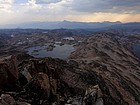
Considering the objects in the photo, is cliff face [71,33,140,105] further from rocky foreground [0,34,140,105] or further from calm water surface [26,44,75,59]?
calm water surface [26,44,75,59]

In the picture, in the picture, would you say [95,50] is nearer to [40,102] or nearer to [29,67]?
[29,67]

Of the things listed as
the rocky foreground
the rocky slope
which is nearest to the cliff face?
the rocky foreground

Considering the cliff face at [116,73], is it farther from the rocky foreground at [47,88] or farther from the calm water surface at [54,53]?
the calm water surface at [54,53]

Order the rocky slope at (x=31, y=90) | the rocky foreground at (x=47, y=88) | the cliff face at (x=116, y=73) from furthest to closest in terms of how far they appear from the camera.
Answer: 1. the cliff face at (x=116, y=73)
2. the rocky foreground at (x=47, y=88)
3. the rocky slope at (x=31, y=90)

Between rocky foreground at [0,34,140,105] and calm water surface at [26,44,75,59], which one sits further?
calm water surface at [26,44,75,59]

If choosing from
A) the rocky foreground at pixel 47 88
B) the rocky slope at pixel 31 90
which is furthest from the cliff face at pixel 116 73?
the rocky slope at pixel 31 90

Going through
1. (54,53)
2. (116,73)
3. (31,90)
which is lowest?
(54,53)

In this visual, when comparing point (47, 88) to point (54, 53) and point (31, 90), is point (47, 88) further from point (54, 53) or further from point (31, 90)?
point (54, 53)

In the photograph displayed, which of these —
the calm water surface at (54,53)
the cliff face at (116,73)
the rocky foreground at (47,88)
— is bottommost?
the calm water surface at (54,53)

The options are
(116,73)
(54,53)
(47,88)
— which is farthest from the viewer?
(54,53)

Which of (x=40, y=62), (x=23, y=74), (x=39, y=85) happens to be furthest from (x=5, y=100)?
(x=40, y=62)

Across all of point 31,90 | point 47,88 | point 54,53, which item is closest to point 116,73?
point 47,88

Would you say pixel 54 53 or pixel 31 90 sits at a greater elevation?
pixel 31 90
